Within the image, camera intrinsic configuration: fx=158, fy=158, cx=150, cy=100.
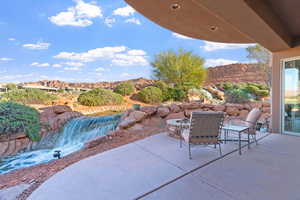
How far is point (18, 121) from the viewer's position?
4961 mm

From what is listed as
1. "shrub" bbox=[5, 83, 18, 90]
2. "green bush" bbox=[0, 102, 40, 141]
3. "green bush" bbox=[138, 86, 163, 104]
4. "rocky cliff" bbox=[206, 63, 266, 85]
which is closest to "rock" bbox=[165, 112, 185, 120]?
"green bush" bbox=[138, 86, 163, 104]

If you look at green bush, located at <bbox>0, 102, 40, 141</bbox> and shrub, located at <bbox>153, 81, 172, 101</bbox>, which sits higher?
shrub, located at <bbox>153, 81, 172, 101</bbox>

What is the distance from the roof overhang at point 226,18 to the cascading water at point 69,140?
4212mm

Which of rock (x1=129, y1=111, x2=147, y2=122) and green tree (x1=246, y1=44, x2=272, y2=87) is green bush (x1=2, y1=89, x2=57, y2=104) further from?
green tree (x1=246, y1=44, x2=272, y2=87)

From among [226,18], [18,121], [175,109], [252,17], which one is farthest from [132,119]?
[252,17]

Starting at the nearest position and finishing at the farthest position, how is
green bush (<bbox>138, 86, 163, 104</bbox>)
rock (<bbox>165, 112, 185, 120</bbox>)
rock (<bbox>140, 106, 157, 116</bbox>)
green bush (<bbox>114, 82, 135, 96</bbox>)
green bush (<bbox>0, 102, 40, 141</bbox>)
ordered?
green bush (<bbox>0, 102, 40, 141</bbox>), rock (<bbox>140, 106, 157, 116</bbox>), rock (<bbox>165, 112, 185, 120</bbox>), green bush (<bbox>138, 86, 163, 104</bbox>), green bush (<bbox>114, 82, 135, 96</bbox>)

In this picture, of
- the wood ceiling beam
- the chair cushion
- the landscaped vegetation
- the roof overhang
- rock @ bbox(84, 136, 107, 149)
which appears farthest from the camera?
the landscaped vegetation

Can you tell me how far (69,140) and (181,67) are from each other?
7.58 m

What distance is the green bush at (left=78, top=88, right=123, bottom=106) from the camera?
10805 millimetres

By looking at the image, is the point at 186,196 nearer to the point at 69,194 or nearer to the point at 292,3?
the point at 69,194

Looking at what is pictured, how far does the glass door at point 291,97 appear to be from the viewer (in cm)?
455

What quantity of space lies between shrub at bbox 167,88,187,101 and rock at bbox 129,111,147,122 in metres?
4.68

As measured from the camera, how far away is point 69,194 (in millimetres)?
2004

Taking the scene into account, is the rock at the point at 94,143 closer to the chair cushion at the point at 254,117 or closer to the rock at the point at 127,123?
the rock at the point at 127,123
